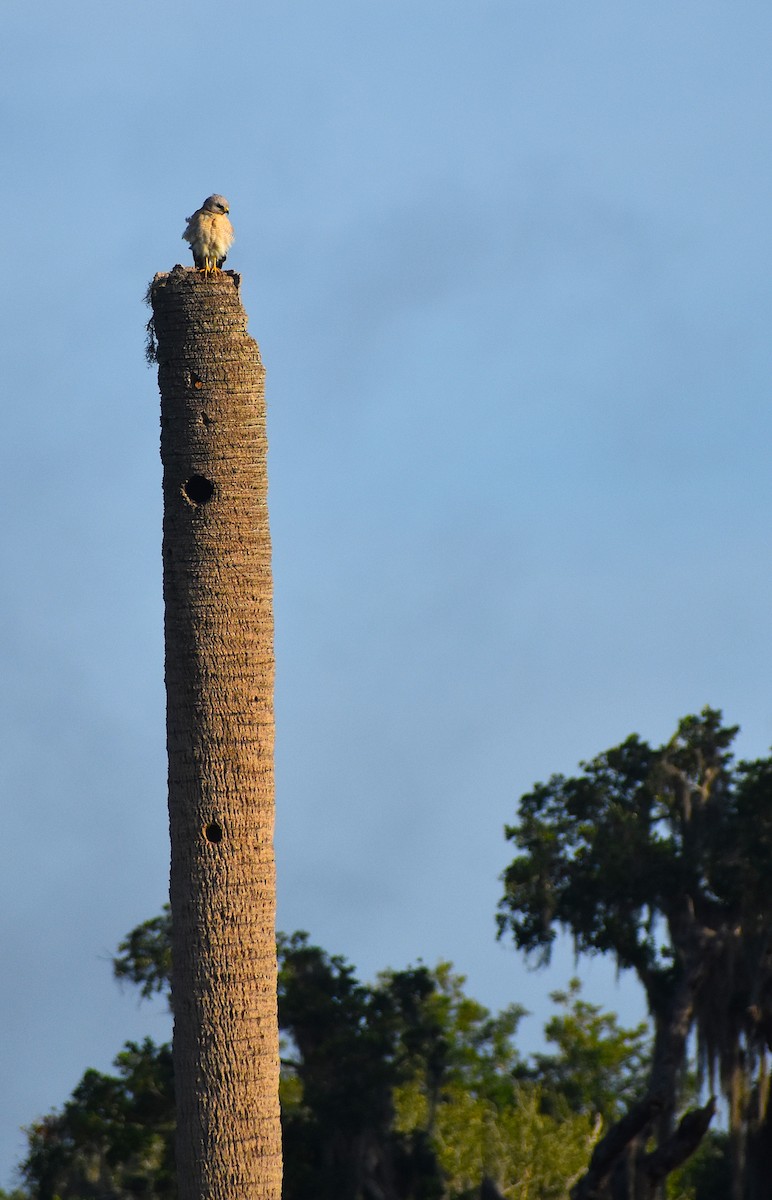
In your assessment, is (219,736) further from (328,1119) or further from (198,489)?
(328,1119)

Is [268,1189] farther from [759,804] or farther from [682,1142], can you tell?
[759,804]

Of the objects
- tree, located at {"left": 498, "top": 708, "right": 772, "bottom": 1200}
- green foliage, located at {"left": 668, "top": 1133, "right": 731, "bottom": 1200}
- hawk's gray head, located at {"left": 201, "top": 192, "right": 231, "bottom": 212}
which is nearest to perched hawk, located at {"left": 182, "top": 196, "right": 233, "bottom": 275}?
hawk's gray head, located at {"left": 201, "top": 192, "right": 231, "bottom": 212}

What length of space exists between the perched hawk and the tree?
14.3 m

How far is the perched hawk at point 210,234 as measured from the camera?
15.2 m

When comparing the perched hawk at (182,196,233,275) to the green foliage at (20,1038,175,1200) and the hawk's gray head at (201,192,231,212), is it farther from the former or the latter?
the green foliage at (20,1038,175,1200)

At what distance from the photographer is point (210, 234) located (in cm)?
1521

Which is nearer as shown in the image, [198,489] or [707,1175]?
[198,489]

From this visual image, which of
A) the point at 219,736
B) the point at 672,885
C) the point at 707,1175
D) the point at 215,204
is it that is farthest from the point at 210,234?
the point at 707,1175

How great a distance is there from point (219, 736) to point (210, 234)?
147 inches

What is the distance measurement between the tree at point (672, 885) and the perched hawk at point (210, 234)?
14.3 metres

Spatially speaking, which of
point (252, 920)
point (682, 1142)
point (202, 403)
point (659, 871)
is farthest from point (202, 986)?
point (659, 871)

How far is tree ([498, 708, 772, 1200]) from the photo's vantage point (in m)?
27.0

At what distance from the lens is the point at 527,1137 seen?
33188mm

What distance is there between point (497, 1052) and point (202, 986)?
26773mm
